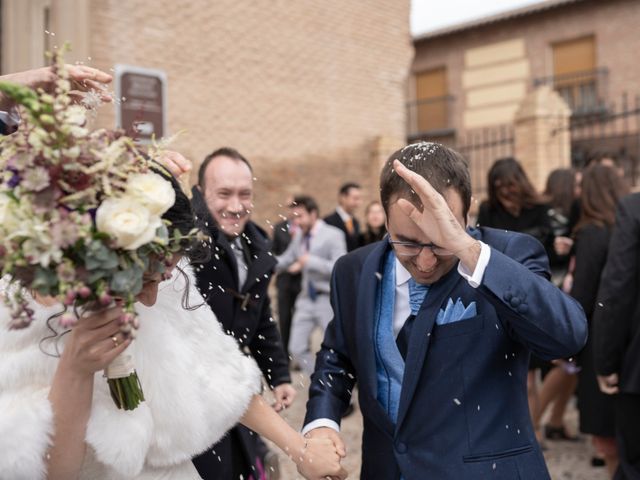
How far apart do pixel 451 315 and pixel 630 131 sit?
67.2ft

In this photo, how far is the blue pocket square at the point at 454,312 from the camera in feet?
7.57

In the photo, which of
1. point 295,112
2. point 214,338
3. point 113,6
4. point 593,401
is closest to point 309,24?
point 295,112

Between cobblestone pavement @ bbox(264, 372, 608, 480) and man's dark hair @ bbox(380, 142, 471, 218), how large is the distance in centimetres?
291

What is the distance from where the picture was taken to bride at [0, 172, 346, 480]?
1887 millimetres

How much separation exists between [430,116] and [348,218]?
60.0 ft

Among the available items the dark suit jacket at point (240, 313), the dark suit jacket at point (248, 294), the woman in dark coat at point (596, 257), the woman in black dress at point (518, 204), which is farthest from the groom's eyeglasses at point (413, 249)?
the woman in black dress at point (518, 204)

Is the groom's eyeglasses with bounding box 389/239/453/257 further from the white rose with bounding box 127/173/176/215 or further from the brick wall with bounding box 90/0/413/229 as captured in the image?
the brick wall with bounding box 90/0/413/229

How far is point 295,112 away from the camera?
45.0 feet

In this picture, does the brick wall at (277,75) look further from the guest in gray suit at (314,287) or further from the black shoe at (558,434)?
the black shoe at (558,434)

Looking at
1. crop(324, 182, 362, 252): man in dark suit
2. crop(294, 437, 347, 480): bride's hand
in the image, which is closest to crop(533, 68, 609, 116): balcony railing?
crop(324, 182, 362, 252): man in dark suit

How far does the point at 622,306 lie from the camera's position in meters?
4.06

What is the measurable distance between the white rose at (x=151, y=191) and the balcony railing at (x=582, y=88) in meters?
22.0

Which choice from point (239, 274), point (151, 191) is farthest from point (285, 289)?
point (151, 191)

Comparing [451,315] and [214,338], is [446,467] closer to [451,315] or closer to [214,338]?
[451,315]
